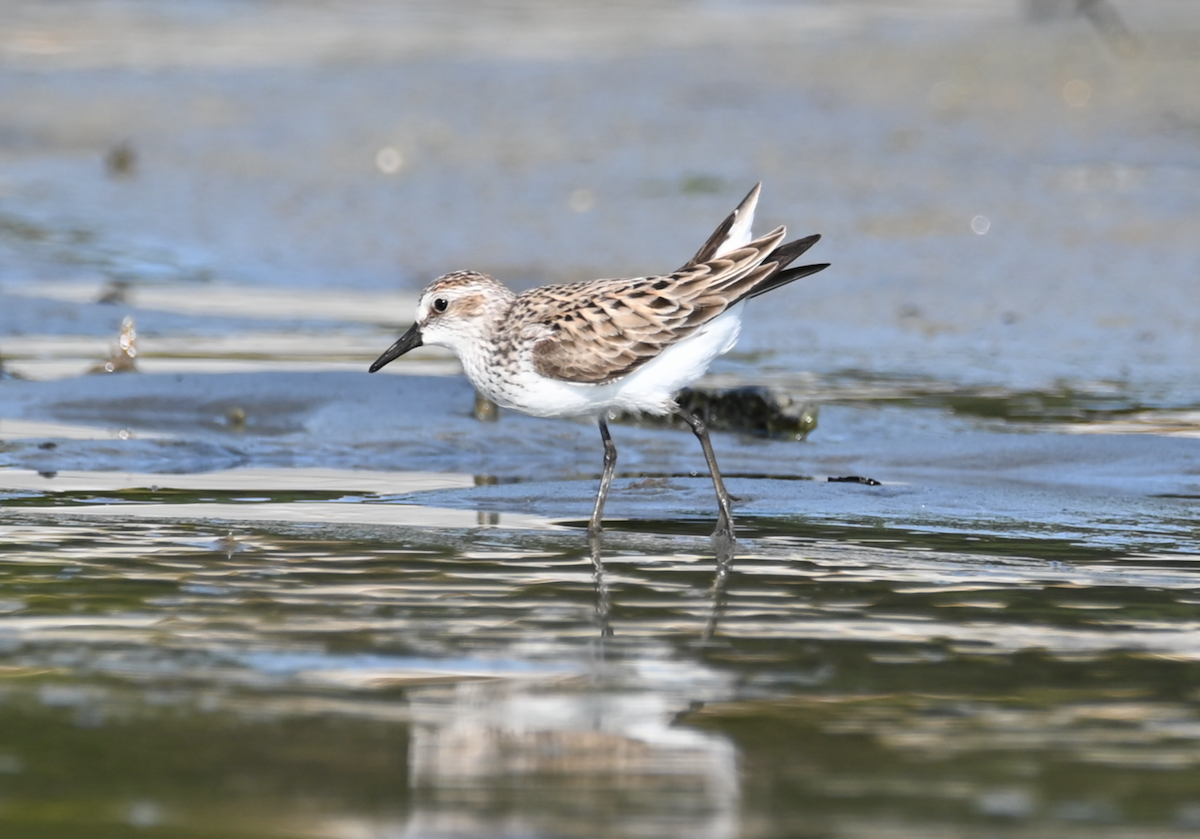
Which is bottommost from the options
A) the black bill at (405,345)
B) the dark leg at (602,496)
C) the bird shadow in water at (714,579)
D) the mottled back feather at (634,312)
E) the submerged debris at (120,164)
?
the bird shadow in water at (714,579)

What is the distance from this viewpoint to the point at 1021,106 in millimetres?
18547

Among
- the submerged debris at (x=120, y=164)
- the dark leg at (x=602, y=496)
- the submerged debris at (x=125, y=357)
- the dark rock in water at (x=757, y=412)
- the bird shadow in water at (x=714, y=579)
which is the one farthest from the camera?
the submerged debris at (x=120, y=164)

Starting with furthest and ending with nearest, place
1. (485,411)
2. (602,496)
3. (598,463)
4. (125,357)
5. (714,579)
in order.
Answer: (125,357)
(485,411)
(598,463)
(602,496)
(714,579)

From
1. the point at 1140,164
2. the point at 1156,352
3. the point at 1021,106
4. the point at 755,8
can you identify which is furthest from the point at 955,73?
the point at 1156,352

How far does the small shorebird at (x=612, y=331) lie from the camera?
7.50 metres

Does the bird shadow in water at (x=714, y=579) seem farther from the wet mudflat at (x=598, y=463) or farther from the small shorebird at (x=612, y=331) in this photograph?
the small shorebird at (x=612, y=331)

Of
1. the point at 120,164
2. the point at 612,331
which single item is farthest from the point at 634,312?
the point at 120,164

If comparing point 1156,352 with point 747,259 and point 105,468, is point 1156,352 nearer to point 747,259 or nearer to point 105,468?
point 747,259

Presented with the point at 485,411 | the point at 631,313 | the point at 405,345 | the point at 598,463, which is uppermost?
the point at 631,313

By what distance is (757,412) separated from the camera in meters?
9.35

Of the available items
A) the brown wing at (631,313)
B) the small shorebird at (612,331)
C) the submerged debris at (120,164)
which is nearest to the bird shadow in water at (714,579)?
the small shorebird at (612,331)

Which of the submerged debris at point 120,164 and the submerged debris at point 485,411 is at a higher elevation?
the submerged debris at point 120,164

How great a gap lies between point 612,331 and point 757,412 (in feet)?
6.51

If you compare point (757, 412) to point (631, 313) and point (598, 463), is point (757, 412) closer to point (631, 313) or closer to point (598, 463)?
point (598, 463)
